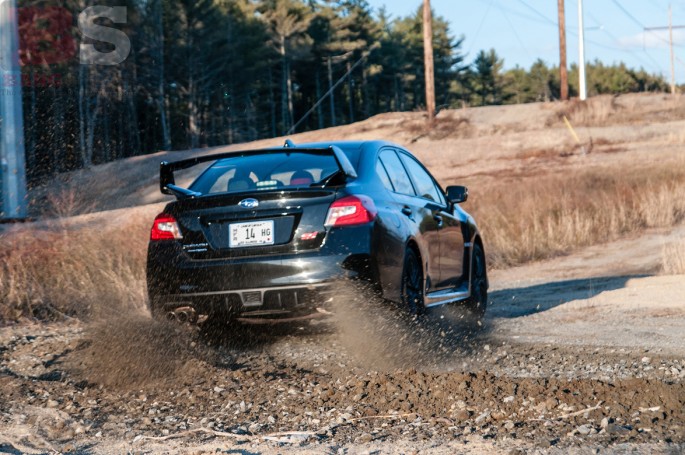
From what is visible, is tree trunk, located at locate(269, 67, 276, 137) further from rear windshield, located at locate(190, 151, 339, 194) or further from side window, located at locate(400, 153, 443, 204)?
rear windshield, located at locate(190, 151, 339, 194)

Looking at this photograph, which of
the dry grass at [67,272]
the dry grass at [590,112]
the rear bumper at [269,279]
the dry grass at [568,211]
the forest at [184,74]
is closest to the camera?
the rear bumper at [269,279]

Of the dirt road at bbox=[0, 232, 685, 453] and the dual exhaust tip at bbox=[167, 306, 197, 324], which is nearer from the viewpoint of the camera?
the dirt road at bbox=[0, 232, 685, 453]

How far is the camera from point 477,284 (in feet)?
31.7

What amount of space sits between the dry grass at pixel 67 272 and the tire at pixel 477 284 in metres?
3.29

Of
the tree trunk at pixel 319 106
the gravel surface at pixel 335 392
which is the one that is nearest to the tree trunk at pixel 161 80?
the tree trunk at pixel 319 106

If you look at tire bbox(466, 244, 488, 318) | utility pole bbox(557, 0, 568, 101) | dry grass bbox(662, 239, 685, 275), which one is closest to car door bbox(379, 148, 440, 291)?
tire bbox(466, 244, 488, 318)

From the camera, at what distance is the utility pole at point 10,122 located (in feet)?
50.6

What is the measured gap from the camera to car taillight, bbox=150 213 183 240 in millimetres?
7043

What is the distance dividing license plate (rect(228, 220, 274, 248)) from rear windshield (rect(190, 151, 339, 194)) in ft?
0.89

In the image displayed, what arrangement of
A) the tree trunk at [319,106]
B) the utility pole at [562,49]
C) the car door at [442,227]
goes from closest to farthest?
the car door at [442,227], the utility pole at [562,49], the tree trunk at [319,106]

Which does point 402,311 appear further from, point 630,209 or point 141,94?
point 141,94

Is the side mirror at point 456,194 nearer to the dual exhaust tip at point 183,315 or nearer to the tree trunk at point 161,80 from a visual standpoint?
the dual exhaust tip at point 183,315

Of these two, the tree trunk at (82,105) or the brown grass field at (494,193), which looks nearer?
the brown grass field at (494,193)

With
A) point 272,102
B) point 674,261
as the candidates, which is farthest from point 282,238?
point 272,102
